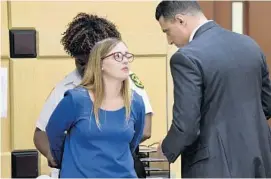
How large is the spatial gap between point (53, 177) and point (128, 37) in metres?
1.03

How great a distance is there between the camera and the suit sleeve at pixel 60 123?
2.57 metres

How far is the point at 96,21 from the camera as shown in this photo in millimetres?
3150

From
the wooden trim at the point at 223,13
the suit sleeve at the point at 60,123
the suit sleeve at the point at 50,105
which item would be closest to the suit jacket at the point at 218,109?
the suit sleeve at the point at 60,123

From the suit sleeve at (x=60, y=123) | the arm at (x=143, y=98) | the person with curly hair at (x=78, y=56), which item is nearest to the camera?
the suit sleeve at (x=60, y=123)

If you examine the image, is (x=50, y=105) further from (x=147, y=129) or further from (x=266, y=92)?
(x=266, y=92)

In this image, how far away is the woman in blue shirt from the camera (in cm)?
252

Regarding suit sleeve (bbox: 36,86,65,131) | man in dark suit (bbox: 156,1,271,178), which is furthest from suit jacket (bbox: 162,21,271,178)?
suit sleeve (bbox: 36,86,65,131)

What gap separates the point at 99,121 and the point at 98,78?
0.20 meters

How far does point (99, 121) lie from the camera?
2.53m

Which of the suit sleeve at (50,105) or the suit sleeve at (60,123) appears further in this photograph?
the suit sleeve at (50,105)

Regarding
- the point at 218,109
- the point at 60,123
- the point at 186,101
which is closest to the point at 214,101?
the point at 218,109

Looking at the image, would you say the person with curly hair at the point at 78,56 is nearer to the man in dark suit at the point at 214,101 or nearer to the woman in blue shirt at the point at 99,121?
the woman in blue shirt at the point at 99,121

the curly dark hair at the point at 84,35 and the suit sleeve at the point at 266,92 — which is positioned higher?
the curly dark hair at the point at 84,35

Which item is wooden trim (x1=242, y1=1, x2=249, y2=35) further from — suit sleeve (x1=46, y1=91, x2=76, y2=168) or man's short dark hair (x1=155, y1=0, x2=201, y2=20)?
suit sleeve (x1=46, y1=91, x2=76, y2=168)
